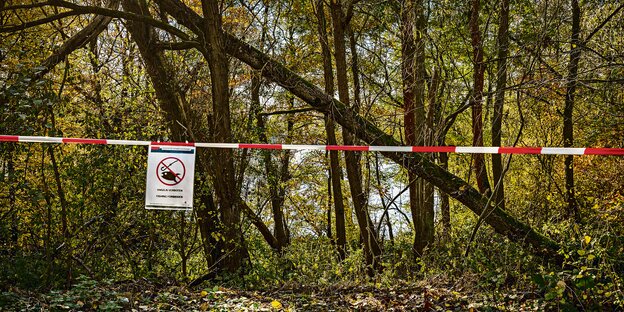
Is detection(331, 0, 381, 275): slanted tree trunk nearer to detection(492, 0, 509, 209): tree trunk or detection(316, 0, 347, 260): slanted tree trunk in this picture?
detection(316, 0, 347, 260): slanted tree trunk

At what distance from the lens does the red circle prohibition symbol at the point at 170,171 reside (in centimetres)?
678

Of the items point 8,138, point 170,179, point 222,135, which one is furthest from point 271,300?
point 8,138

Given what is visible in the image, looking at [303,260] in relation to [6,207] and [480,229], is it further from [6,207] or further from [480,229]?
[6,207]

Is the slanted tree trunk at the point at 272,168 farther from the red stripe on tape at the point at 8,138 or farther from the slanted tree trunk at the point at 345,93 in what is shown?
the red stripe on tape at the point at 8,138

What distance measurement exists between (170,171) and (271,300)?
181 centimetres

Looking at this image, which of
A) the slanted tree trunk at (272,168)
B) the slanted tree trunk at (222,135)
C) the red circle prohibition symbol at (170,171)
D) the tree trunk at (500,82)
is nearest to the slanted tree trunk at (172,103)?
the slanted tree trunk at (222,135)

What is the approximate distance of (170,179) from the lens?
22.3 feet

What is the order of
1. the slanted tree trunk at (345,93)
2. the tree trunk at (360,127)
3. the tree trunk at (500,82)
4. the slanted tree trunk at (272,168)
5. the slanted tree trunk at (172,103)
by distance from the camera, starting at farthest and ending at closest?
the slanted tree trunk at (272,168) → the slanted tree trunk at (345,93) → the slanted tree trunk at (172,103) → the tree trunk at (500,82) → the tree trunk at (360,127)

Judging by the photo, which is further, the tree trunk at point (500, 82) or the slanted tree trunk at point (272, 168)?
the slanted tree trunk at point (272, 168)

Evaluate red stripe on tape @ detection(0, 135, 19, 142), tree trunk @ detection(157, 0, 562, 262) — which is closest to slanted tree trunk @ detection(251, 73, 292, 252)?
tree trunk @ detection(157, 0, 562, 262)

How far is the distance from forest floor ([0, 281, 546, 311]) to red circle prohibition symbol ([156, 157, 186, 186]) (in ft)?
4.06

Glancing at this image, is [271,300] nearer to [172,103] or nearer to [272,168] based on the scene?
[172,103]

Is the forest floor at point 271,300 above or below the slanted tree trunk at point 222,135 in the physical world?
below

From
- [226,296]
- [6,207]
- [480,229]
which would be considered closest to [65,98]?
[6,207]
